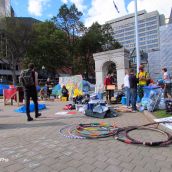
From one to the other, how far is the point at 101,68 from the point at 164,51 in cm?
2594

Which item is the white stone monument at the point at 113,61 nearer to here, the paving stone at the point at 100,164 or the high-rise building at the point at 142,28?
the high-rise building at the point at 142,28

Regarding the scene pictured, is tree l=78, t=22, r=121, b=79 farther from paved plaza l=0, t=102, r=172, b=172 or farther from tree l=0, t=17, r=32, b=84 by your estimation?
paved plaza l=0, t=102, r=172, b=172

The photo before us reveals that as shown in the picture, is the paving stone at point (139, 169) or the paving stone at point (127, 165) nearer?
the paving stone at point (139, 169)

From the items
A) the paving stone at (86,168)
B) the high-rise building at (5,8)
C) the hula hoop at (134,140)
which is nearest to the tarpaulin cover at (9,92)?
the hula hoop at (134,140)

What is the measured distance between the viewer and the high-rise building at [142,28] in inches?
2164

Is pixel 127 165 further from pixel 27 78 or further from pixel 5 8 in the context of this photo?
pixel 5 8

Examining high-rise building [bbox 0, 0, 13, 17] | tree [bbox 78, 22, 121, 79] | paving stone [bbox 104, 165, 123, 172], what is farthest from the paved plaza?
tree [bbox 78, 22, 121, 79]

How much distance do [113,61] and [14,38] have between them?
→ 20.2 meters

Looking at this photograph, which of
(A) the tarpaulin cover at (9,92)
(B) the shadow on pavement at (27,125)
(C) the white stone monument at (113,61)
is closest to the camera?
(B) the shadow on pavement at (27,125)

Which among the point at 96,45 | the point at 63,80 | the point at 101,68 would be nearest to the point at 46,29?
the point at 96,45

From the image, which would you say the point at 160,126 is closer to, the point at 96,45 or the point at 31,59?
the point at 31,59

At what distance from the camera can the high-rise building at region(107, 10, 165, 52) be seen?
5497 centimetres

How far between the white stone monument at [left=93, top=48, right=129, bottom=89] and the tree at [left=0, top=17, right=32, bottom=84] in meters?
17.8

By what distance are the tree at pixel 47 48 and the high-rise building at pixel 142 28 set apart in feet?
47.6
